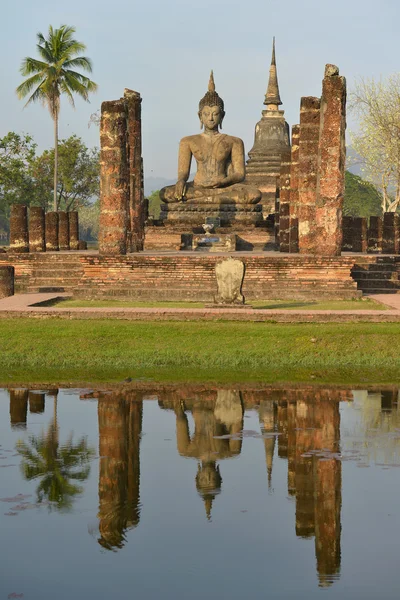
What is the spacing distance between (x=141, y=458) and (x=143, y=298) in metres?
11.4

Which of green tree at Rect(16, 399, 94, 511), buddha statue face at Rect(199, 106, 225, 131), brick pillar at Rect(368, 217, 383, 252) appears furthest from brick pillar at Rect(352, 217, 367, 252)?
green tree at Rect(16, 399, 94, 511)

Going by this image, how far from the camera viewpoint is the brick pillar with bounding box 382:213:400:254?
3281cm

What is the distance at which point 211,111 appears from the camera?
3350 centimetres

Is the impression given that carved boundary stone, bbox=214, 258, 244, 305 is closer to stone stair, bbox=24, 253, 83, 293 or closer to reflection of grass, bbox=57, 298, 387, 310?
reflection of grass, bbox=57, 298, 387, 310

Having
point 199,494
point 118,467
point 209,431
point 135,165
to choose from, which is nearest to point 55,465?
point 118,467

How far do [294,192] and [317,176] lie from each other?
4.16m

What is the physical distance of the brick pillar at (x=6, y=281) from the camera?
22594mm

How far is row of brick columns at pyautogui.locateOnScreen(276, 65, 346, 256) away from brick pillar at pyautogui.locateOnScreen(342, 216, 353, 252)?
16.1 feet

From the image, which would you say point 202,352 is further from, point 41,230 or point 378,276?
point 41,230

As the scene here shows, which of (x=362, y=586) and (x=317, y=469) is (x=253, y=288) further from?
(x=362, y=586)

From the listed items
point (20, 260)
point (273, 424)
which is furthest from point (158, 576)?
point (20, 260)

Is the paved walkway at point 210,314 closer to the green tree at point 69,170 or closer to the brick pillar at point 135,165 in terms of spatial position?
the brick pillar at point 135,165

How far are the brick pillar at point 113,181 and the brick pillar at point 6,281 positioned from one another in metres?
1.93

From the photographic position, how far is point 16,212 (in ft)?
97.0
